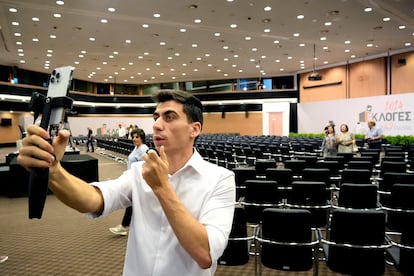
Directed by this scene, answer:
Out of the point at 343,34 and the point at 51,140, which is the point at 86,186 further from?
Answer: the point at 343,34

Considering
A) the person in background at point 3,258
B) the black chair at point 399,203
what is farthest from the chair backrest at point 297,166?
the person in background at point 3,258

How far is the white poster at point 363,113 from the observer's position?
16875 millimetres

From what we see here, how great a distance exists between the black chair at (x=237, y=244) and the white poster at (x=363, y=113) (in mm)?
16482

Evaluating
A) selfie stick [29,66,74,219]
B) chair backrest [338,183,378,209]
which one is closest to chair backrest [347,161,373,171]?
chair backrest [338,183,378,209]

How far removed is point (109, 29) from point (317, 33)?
30.3 ft

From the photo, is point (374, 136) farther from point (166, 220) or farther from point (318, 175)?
point (166, 220)

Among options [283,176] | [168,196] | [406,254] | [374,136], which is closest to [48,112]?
[168,196]

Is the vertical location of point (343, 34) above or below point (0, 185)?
above

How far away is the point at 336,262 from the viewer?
2967 millimetres

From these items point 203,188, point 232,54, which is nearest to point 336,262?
point 203,188

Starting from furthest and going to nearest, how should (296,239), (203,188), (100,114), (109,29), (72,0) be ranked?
(100,114)
(109,29)
(72,0)
(296,239)
(203,188)

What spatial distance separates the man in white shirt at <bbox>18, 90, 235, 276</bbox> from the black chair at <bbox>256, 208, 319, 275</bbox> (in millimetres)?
1808

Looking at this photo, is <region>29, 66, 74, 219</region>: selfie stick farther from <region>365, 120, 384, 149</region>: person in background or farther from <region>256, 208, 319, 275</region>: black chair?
<region>365, 120, 384, 149</region>: person in background

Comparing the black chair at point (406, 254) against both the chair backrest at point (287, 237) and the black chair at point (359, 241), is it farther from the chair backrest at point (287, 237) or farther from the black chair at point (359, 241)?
the chair backrest at point (287, 237)
